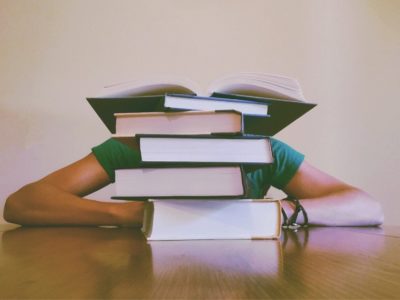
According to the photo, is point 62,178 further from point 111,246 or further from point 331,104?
point 331,104

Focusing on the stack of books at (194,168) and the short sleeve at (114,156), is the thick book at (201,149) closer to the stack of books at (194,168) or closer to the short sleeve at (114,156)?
the stack of books at (194,168)

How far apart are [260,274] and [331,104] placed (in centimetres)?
138

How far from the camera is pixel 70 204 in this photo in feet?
3.20

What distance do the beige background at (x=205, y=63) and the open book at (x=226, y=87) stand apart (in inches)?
36.7

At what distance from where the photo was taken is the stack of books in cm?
56

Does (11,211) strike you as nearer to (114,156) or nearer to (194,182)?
(114,156)

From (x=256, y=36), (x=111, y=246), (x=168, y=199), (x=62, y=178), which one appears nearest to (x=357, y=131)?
(x=256, y=36)

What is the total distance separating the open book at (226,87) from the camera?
591 millimetres

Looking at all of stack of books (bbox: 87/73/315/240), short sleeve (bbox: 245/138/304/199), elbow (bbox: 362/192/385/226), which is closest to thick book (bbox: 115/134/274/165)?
stack of books (bbox: 87/73/315/240)

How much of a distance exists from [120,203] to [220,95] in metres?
0.44

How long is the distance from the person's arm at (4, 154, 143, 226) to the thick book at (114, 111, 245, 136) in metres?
0.31

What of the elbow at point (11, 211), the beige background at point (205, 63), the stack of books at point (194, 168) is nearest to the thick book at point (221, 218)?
the stack of books at point (194, 168)

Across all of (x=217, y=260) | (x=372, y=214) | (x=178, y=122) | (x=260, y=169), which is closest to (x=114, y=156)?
(x=260, y=169)

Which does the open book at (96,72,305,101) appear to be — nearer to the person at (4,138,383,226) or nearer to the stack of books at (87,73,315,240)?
the stack of books at (87,73,315,240)
